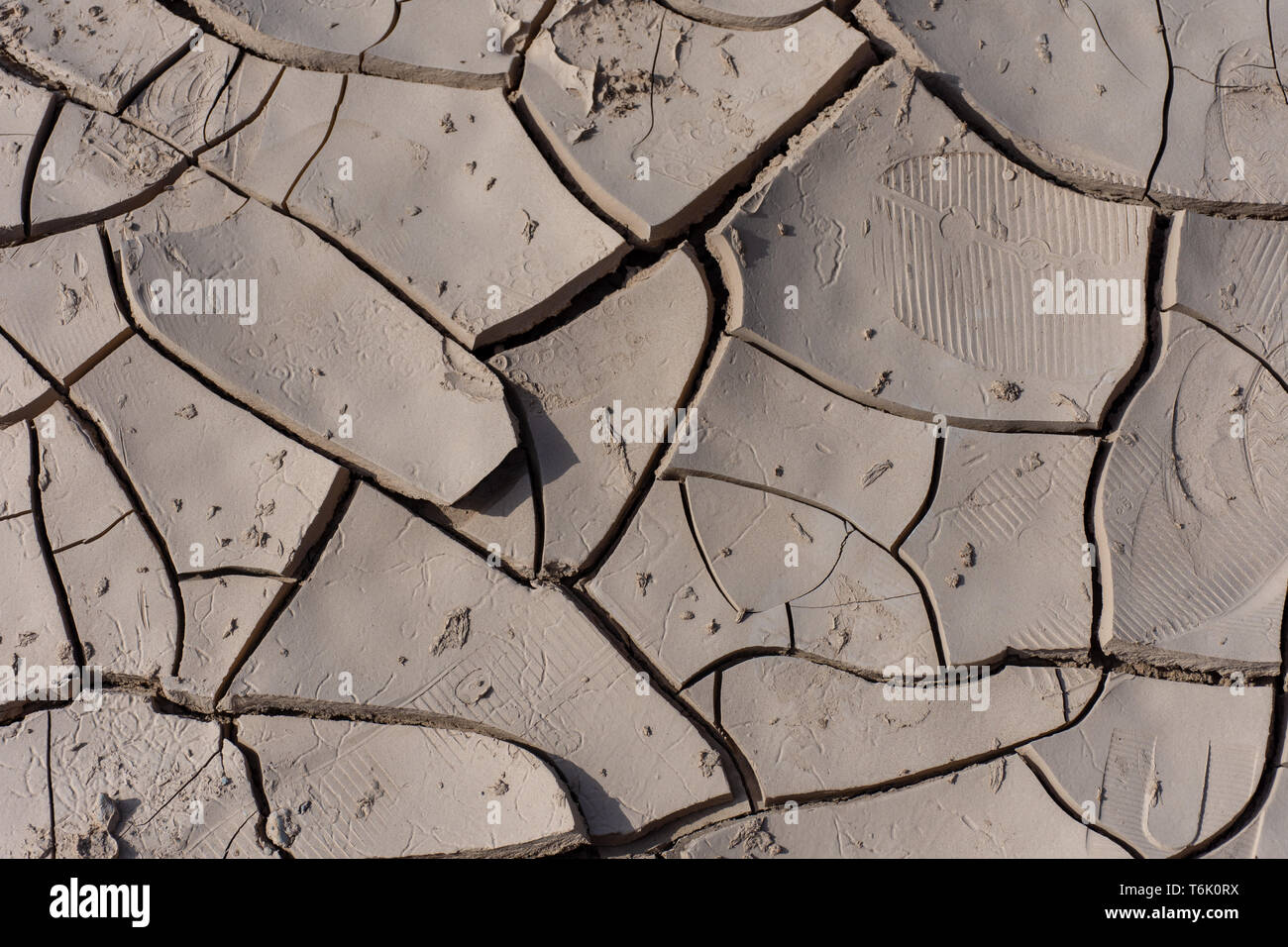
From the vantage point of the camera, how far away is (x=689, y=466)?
2.12 metres

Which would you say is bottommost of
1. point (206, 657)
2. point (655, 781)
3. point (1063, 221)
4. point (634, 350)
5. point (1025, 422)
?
point (655, 781)

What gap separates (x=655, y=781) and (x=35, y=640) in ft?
5.11

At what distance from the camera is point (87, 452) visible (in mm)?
2209

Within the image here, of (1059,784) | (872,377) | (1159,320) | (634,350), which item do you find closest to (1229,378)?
(1159,320)

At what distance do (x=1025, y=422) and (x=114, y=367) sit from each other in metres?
2.24

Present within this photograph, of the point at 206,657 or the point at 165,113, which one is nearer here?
the point at 206,657

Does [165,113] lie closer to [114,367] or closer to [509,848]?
[114,367]

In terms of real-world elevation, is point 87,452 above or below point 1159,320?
below

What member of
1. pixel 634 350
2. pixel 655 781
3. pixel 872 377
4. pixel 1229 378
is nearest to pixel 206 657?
pixel 655 781

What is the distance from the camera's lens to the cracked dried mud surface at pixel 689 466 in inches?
82.7

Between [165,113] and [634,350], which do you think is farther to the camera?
[165,113]

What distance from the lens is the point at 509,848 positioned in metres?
2.04

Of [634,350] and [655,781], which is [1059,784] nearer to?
[655,781]

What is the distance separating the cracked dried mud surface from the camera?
2.10 m
